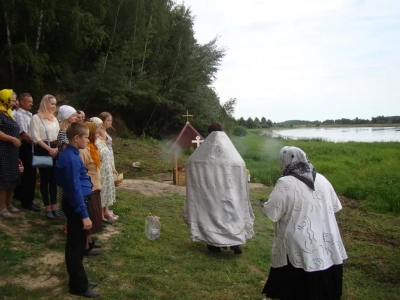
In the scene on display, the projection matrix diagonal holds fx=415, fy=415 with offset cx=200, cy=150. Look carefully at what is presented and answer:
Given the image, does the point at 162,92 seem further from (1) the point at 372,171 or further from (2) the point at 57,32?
(1) the point at 372,171

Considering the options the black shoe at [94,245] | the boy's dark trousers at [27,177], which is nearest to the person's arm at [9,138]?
the boy's dark trousers at [27,177]


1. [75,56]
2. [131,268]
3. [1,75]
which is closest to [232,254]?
[131,268]

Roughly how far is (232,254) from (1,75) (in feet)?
39.4

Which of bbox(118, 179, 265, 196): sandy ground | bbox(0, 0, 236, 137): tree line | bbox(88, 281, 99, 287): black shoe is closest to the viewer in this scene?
bbox(88, 281, 99, 287): black shoe

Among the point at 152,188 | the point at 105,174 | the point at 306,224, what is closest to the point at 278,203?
the point at 306,224

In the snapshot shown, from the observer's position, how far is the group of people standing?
484 cm

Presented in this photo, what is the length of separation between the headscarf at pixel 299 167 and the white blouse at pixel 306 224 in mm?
40

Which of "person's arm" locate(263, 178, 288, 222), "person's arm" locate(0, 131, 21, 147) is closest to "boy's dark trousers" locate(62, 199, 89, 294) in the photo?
"person's arm" locate(263, 178, 288, 222)

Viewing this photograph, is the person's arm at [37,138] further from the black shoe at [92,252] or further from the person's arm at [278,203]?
the person's arm at [278,203]

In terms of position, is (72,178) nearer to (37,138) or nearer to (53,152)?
(53,152)

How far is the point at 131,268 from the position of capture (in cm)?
446

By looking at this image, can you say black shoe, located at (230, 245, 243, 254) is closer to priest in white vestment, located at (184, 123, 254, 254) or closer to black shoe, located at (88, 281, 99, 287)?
priest in white vestment, located at (184, 123, 254, 254)

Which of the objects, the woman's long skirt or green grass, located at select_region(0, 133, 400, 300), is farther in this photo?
green grass, located at select_region(0, 133, 400, 300)

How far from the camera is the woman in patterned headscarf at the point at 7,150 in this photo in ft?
16.3
